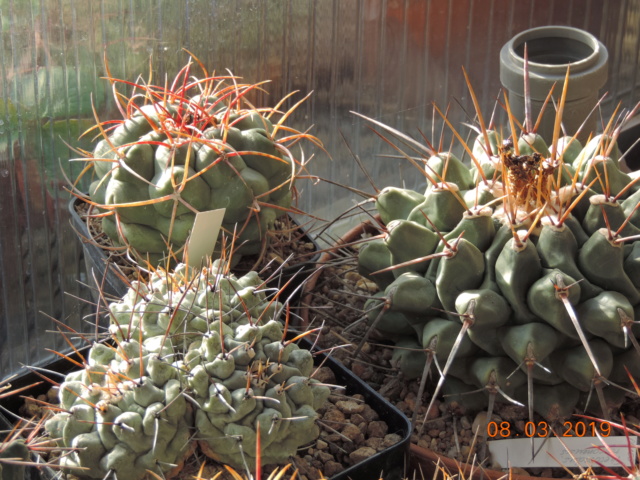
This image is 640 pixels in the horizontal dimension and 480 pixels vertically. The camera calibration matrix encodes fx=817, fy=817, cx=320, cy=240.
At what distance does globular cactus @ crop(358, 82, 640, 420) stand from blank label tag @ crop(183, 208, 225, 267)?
232 millimetres

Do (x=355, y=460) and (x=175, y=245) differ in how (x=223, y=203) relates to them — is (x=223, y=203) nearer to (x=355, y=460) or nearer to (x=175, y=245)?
(x=175, y=245)

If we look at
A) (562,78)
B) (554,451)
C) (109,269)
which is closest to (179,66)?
(109,269)

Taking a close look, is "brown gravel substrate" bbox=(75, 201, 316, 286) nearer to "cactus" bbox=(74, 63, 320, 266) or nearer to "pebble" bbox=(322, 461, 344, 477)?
"cactus" bbox=(74, 63, 320, 266)

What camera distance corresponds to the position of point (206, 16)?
1.64 meters

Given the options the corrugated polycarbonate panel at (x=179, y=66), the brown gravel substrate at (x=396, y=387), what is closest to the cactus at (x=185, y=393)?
the brown gravel substrate at (x=396, y=387)

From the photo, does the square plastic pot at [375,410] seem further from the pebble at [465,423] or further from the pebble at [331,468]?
the pebble at [465,423]

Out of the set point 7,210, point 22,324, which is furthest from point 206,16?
point 22,324

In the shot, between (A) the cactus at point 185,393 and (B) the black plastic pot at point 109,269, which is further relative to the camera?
(B) the black plastic pot at point 109,269

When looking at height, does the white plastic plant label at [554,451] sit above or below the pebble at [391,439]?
below

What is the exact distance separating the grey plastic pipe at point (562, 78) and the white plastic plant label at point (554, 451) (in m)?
0.75

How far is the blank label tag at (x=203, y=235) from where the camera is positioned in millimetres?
1091

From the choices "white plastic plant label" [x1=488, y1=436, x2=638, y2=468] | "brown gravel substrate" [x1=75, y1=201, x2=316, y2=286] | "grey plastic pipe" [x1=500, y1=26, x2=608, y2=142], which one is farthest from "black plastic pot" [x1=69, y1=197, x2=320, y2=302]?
"grey plastic pipe" [x1=500, y1=26, x2=608, y2=142]

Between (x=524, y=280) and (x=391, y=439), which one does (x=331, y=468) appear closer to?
(x=391, y=439)

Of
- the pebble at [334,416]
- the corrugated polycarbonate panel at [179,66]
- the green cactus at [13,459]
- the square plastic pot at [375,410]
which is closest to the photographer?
the green cactus at [13,459]
